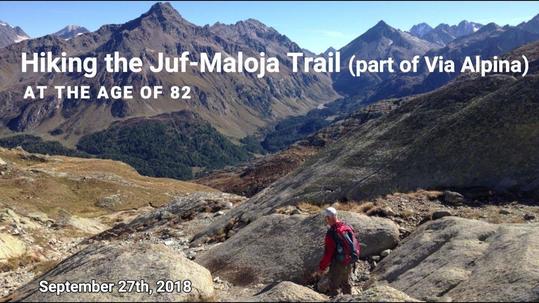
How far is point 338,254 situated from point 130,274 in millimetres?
7669

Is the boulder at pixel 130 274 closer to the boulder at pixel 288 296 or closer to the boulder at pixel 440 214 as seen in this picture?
the boulder at pixel 288 296

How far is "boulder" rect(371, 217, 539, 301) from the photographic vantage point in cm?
1556

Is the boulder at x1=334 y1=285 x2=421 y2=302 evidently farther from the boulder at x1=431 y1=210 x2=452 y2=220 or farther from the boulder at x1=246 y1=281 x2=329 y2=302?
the boulder at x1=431 y1=210 x2=452 y2=220

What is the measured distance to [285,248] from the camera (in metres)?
23.3

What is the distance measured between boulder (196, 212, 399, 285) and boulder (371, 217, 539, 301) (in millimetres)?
1382

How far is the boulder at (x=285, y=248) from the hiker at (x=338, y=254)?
129 inches

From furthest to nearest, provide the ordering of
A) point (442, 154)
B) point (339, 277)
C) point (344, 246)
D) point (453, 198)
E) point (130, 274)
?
point (442, 154), point (453, 198), point (339, 277), point (344, 246), point (130, 274)

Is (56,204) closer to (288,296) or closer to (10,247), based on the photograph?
(10,247)

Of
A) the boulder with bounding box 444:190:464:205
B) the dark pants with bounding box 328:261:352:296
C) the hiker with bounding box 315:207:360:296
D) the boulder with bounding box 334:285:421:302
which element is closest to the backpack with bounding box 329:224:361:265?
the hiker with bounding box 315:207:360:296

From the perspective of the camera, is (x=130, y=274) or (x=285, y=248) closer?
(x=130, y=274)

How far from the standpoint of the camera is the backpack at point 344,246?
17719mm

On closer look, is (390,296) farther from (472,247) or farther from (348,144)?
(348,144)

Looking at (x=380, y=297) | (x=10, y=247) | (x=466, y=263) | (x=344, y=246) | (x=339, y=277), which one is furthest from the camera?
(x=10, y=247)

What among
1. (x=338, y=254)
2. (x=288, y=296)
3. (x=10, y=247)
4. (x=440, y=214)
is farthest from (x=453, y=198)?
(x=10, y=247)
